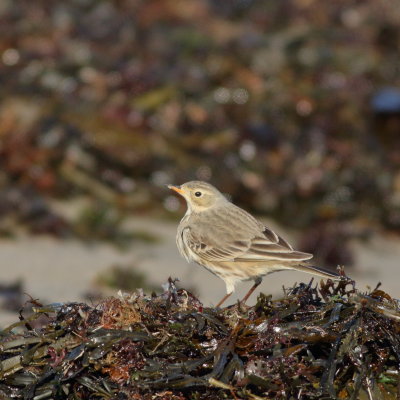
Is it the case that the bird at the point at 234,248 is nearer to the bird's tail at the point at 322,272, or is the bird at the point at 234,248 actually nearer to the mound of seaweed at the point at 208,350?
the bird's tail at the point at 322,272

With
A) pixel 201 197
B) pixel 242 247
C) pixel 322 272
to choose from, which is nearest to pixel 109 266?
pixel 201 197

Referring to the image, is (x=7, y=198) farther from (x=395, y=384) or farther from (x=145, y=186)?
(x=395, y=384)

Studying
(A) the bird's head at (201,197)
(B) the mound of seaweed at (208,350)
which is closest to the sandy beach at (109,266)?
(A) the bird's head at (201,197)

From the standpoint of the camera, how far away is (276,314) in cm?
505

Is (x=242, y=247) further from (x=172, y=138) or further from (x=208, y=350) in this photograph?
(x=172, y=138)

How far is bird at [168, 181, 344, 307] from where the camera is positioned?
6.17 metres

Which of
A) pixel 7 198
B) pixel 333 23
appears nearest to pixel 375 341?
pixel 7 198

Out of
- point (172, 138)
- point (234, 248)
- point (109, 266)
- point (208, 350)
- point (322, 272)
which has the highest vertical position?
point (172, 138)

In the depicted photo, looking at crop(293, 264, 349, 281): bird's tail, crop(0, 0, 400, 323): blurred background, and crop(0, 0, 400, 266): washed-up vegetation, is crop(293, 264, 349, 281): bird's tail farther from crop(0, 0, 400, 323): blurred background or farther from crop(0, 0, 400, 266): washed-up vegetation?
crop(0, 0, 400, 266): washed-up vegetation

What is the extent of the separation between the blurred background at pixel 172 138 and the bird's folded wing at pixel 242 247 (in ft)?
7.44

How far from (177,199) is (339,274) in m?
6.58

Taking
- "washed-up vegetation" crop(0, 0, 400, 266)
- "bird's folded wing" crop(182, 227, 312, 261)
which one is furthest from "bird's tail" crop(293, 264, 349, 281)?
"washed-up vegetation" crop(0, 0, 400, 266)

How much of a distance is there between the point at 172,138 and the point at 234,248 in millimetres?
6513

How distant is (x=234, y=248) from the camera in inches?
253
